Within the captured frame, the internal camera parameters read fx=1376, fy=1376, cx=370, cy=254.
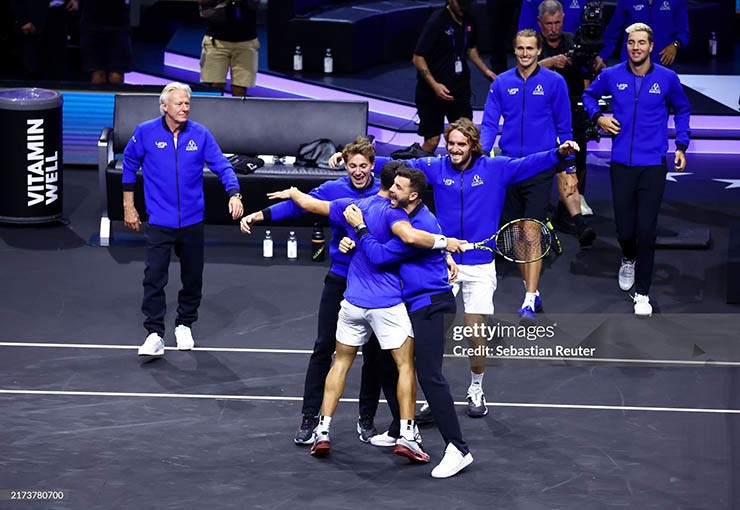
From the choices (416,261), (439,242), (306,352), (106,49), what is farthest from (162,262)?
(106,49)

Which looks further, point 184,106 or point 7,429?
point 184,106

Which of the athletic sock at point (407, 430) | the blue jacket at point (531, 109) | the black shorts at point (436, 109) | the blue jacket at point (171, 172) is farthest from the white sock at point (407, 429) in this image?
the black shorts at point (436, 109)

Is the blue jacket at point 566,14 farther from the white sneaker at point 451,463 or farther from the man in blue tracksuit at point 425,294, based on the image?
the white sneaker at point 451,463

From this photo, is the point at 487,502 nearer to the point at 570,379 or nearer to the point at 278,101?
the point at 570,379

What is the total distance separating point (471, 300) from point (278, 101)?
4913 mm

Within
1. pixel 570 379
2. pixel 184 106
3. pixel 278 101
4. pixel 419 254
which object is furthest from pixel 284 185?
pixel 419 254

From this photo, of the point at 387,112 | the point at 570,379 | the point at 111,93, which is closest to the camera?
the point at 570,379

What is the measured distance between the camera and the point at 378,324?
8.09 metres

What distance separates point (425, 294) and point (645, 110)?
3644 millimetres

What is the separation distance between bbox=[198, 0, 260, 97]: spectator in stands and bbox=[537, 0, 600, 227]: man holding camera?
341 centimetres

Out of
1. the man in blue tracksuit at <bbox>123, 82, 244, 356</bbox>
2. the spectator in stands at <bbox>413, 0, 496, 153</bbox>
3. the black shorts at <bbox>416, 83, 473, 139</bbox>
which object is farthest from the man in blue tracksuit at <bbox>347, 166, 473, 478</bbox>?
the black shorts at <bbox>416, 83, 473, 139</bbox>

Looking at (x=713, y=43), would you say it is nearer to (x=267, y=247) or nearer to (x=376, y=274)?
(x=267, y=247)

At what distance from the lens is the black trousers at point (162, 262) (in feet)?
32.9

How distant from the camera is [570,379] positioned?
9.83 metres
